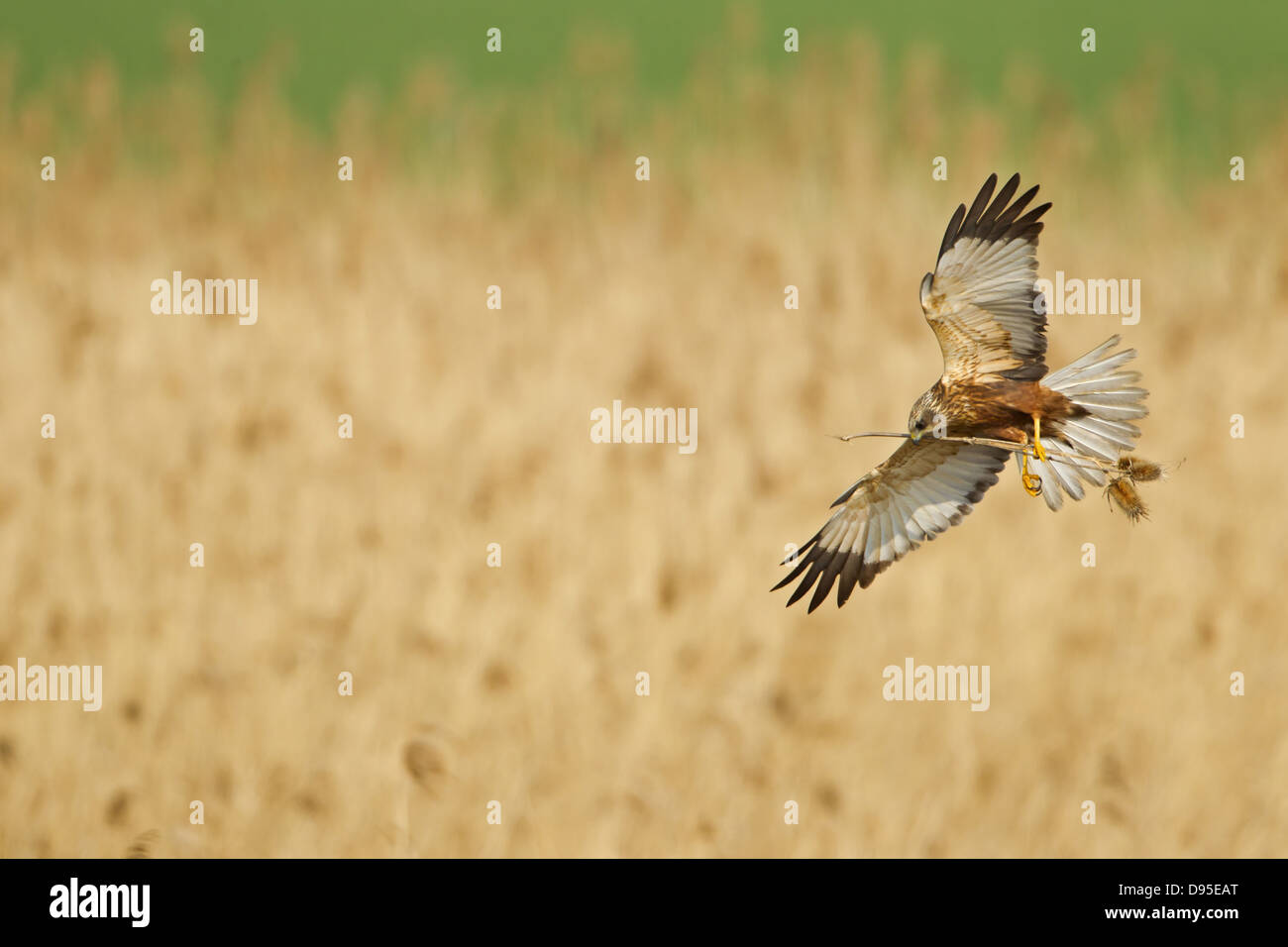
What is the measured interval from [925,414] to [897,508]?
129 mm

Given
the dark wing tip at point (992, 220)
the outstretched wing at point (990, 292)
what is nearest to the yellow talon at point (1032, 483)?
the outstretched wing at point (990, 292)

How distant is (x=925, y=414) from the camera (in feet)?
2.90

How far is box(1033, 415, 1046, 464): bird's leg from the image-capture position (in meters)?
0.77

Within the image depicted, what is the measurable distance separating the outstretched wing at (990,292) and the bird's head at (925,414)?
0.07 feet

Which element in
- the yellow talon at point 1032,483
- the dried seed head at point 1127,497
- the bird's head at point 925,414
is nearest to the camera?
the dried seed head at point 1127,497

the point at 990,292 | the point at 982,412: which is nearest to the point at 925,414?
the point at 982,412

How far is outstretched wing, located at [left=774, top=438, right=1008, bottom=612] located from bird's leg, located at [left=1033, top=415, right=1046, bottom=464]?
3 centimetres

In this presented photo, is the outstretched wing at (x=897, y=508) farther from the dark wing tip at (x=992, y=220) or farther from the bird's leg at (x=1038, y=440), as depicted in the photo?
the dark wing tip at (x=992, y=220)

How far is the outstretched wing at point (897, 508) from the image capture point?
0.91m

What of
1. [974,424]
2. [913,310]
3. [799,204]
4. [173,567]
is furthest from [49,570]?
[974,424]

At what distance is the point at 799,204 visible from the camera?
6.81ft

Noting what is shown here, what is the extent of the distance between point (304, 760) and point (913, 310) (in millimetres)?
3532

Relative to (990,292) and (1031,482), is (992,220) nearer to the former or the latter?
(990,292)

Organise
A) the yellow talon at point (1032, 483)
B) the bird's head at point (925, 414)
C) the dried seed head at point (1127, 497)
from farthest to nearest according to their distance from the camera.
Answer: the bird's head at point (925, 414)
the yellow talon at point (1032, 483)
the dried seed head at point (1127, 497)
